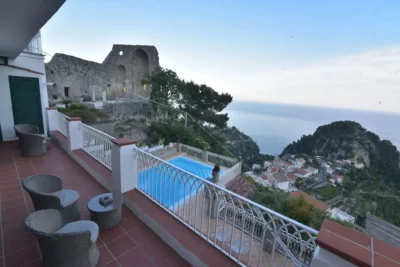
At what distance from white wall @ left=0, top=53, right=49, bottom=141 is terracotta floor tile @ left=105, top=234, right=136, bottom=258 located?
Result: 568 cm

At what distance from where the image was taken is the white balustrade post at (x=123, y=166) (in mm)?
2557

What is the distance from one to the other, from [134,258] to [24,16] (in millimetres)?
2984

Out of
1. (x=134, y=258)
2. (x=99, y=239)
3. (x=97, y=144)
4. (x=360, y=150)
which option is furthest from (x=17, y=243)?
(x=360, y=150)

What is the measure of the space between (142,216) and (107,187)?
121cm

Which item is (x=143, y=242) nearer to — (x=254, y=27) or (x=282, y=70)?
(x=254, y=27)

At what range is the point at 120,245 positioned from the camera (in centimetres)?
202

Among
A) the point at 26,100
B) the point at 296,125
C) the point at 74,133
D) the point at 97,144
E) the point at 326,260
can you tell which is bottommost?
the point at 296,125

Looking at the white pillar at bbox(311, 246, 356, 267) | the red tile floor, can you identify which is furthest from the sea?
the white pillar at bbox(311, 246, 356, 267)

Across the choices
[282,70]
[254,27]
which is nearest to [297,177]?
[282,70]

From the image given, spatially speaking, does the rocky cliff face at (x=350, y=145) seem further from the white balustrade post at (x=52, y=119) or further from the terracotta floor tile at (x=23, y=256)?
the white balustrade post at (x=52, y=119)

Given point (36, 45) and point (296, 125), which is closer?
point (36, 45)

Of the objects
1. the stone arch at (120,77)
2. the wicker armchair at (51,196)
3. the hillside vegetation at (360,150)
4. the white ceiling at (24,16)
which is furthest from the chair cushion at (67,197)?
the hillside vegetation at (360,150)

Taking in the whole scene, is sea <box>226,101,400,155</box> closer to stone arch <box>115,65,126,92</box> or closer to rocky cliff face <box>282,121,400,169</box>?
rocky cliff face <box>282,121,400,169</box>

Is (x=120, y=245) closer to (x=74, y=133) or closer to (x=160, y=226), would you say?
(x=160, y=226)
